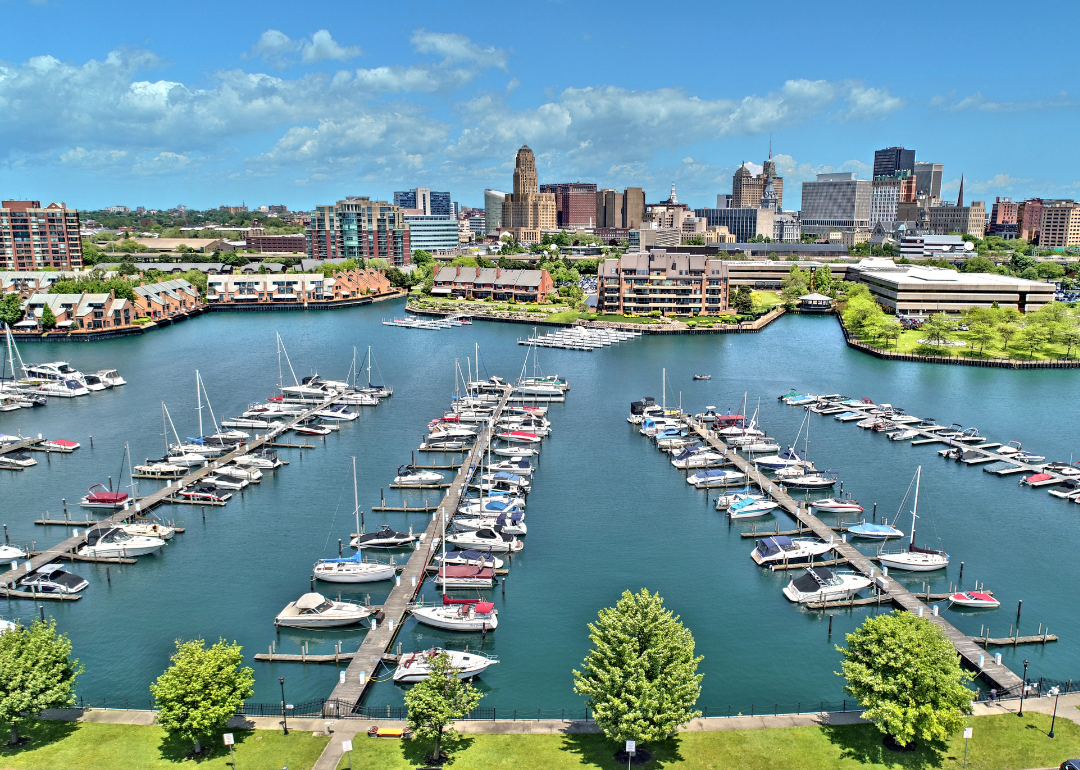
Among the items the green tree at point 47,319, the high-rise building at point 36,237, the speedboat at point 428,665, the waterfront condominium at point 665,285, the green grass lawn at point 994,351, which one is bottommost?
the speedboat at point 428,665

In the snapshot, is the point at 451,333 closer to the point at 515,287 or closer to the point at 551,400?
the point at 515,287

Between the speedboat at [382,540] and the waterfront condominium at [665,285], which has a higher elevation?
the waterfront condominium at [665,285]

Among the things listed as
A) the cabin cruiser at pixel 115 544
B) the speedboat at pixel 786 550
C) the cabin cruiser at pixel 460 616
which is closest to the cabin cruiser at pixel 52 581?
the cabin cruiser at pixel 115 544

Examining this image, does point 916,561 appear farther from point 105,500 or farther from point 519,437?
point 105,500

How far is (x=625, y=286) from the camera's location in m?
120

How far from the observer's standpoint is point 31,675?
2244 cm

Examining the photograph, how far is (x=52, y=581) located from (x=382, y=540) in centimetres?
1374

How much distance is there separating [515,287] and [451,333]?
27953mm

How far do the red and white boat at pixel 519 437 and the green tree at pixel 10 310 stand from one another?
79054mm

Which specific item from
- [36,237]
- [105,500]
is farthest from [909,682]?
[36,237]

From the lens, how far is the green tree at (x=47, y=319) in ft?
335

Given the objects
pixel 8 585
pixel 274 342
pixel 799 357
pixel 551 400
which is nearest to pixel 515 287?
pixel 274 342

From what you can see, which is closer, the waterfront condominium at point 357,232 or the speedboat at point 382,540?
the speedboat at point 382,540

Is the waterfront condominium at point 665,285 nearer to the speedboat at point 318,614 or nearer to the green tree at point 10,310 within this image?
the green tree at point 10,310
